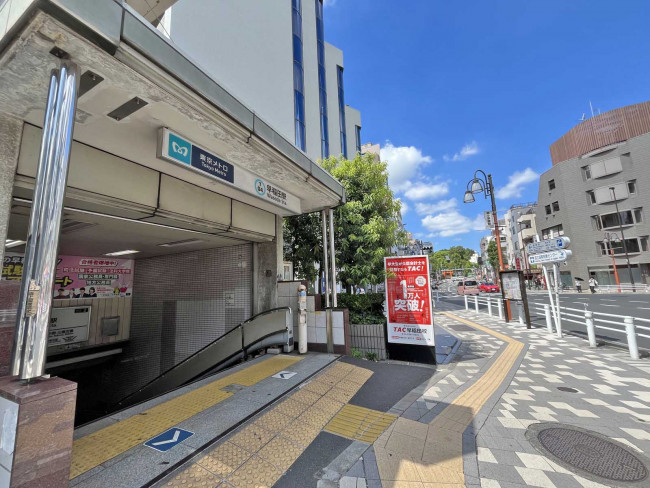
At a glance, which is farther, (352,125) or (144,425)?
(352,125)

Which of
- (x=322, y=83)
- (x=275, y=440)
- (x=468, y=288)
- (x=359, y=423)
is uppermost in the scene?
(x=322, y=83)

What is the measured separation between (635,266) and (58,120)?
46.2m

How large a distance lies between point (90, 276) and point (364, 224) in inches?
338

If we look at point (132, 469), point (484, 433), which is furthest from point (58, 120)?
point (484, 433)

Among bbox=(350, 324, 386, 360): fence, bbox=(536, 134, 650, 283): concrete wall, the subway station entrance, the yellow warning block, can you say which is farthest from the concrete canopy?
bbox=(536, 134, 650, 283): concrete wall

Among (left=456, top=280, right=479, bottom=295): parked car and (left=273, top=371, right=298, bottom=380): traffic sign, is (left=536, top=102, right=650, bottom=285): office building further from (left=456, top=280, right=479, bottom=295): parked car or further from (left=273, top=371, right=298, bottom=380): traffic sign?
(left=273, top=371, right=298, bottom=380): traffic sign

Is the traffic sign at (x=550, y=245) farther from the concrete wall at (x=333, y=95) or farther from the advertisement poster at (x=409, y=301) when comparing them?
the concrete wall at (x=333, y=95)

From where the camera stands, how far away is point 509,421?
3713 mm

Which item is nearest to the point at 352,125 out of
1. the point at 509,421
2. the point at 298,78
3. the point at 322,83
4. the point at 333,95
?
the point at 333,95

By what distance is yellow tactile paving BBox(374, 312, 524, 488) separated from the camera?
8.41 feet

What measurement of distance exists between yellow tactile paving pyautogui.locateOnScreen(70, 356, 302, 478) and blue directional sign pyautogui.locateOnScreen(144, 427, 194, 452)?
0.29 ft

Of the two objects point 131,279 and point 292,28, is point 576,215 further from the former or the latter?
point 131,279

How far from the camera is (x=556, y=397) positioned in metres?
4.51

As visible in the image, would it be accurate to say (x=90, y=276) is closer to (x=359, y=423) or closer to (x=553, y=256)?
(x=359, y=423)
